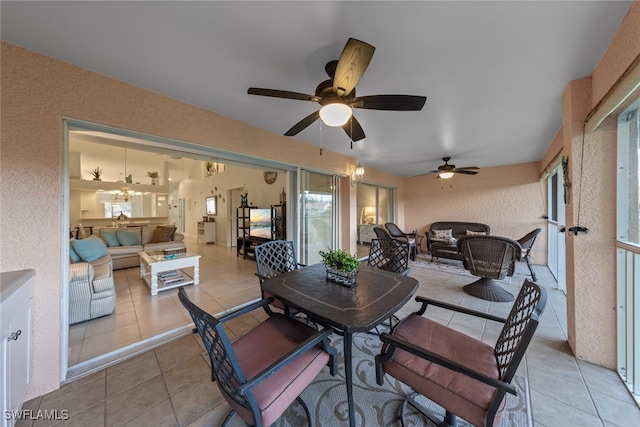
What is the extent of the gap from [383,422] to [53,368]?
7.59ft

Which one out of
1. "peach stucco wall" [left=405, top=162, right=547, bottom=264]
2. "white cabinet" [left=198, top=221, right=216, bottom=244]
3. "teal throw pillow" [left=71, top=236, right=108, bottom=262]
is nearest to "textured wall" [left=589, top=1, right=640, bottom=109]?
"peach stucco wall" [left=405, top=162, right=547, bottom=264]

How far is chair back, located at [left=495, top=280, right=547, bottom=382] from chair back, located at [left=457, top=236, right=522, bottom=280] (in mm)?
2150

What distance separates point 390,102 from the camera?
1557 mm

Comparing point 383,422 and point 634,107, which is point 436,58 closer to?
point 634,107

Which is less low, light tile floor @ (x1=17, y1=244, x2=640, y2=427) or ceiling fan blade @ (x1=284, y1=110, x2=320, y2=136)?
ceiling fan blade @ (x1=284, y1=110, x2=320, y2=136)

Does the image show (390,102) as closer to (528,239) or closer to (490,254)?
(490,254)

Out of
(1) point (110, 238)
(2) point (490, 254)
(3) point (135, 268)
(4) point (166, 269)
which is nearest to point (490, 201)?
(2) point (490, 254)

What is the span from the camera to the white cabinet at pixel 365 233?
6723 mm

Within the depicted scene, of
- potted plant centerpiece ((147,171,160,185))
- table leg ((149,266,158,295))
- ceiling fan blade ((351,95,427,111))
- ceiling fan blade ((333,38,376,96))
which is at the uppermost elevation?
potted plant centerpiece ((147,171,160,185))

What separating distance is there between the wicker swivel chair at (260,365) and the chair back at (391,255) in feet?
4.54

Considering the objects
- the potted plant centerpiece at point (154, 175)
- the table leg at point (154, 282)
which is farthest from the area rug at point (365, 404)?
the potted plant centerpiece at point (154, 175)

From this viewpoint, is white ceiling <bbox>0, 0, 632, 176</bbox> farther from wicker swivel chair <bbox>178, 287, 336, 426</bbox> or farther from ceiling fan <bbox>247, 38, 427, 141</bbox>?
wicker swivel chair <bbox>178, 287, 336, 426</bbox>

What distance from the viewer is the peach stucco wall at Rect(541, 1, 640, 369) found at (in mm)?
1683

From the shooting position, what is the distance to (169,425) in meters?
1.29
